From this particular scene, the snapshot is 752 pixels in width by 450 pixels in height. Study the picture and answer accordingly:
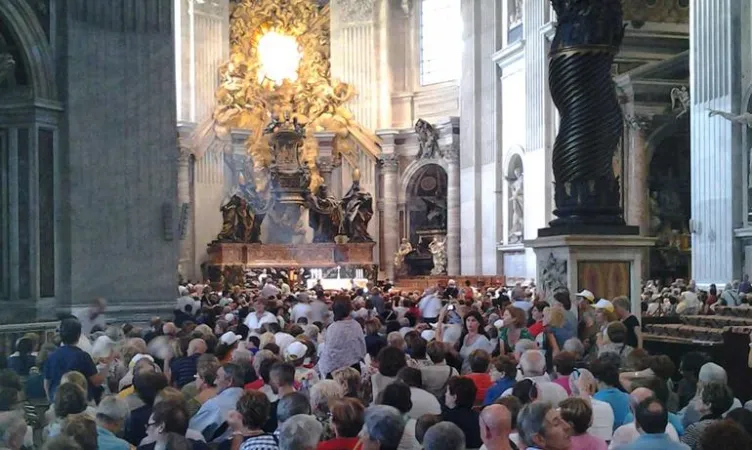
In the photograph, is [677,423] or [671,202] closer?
[677,423]

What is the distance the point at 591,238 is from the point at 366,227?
2443 cm

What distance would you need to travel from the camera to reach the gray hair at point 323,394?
5.97 metres

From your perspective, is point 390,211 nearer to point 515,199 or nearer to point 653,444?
point 515,199

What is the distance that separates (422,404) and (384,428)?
1.73 meters

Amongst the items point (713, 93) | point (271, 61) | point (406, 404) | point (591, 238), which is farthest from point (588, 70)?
point (271, 61)

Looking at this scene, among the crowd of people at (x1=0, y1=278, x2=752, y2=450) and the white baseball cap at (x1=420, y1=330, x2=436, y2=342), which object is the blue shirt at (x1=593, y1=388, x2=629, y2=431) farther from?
the white baseball cap at (x1=420, y1=330, x2=436, y2=342)

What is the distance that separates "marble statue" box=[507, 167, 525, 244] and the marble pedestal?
59.2 feet

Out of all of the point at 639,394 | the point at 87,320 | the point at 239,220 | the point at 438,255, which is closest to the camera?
the point at 639,394

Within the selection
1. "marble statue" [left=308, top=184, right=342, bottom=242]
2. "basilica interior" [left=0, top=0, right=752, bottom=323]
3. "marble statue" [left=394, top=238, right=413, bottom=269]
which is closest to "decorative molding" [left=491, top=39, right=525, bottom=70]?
"basilica interior" [left=0, top=0, right=752, bottom=323]

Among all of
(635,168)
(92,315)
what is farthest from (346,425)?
(635,168)

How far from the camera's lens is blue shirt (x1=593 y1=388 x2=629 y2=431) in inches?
240

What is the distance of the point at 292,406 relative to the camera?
17.6 ft

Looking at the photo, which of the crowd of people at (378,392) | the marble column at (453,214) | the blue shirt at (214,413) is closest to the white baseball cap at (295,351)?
the crowd of people at (378,392)

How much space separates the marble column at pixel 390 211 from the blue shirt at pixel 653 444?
105ft
